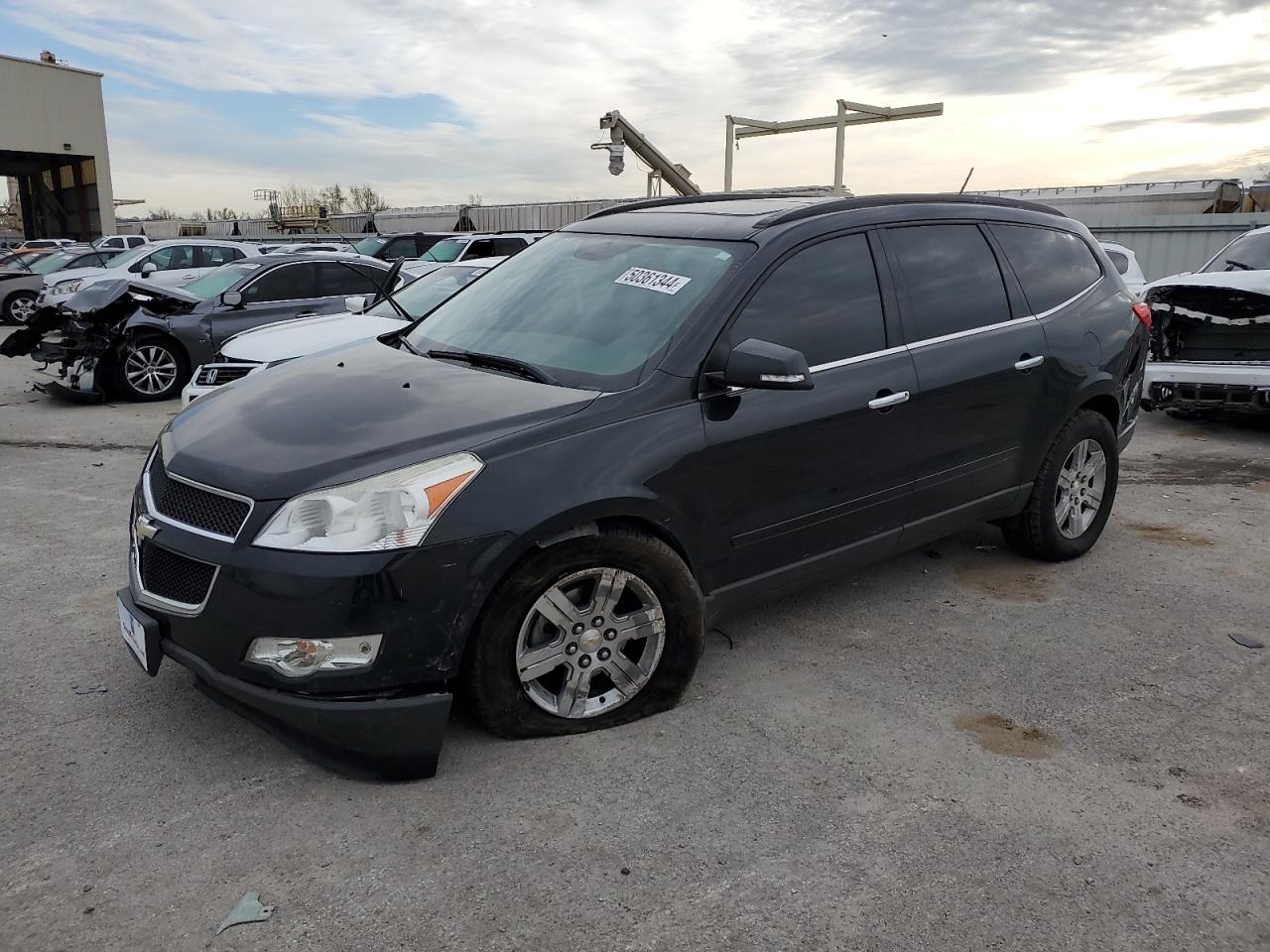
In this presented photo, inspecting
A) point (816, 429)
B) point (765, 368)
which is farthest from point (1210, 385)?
point (765, 368)

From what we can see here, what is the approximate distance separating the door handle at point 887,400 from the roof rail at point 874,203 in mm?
779

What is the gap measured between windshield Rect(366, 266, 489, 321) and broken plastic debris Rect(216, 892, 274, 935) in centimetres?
550

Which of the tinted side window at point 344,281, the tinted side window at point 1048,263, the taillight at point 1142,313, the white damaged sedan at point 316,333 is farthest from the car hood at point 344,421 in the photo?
the tinted side window at point 344,281

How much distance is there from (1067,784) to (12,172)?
55.7 meters

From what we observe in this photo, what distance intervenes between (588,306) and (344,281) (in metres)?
8.03

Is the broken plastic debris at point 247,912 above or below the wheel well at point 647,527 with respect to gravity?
below

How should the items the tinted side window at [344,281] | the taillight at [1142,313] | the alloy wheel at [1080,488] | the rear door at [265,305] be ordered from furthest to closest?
the tinted side window at [344,281] < the rear door at [265,305] < the taillight at [1142,313] < the alloy wheel at [1080,488]

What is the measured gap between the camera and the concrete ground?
245cm

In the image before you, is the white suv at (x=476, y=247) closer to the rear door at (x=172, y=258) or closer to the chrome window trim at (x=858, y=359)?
the rear door at (x=172, y=258)

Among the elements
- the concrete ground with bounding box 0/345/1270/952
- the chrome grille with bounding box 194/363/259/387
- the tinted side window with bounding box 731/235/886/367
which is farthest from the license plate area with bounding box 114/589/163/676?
the chrome grille with bounding box 194/363/259/387

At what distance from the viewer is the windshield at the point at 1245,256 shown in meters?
8.61

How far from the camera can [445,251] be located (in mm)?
18047

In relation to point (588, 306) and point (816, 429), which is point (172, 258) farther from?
point (816, 429)

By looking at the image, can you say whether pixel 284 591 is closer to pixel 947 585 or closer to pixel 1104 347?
pixel 947 585
